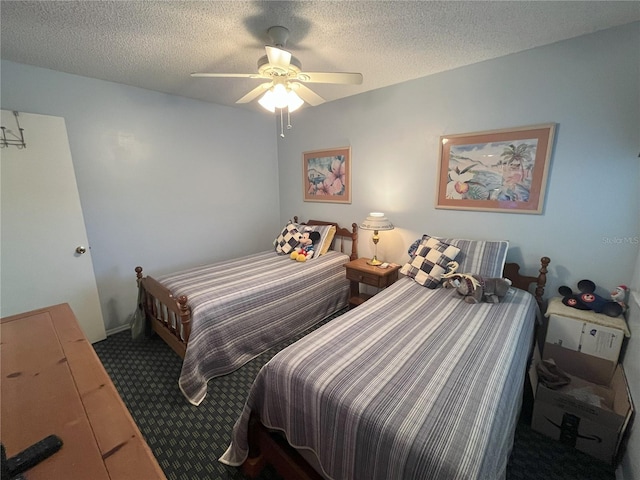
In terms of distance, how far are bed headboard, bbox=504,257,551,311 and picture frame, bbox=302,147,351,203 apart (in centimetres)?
175

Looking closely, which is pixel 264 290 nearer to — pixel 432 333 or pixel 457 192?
pixel 432 333

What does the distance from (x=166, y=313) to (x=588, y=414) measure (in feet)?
9.64

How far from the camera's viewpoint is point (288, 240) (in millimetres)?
3223

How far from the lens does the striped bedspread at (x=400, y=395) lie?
2.94 feet

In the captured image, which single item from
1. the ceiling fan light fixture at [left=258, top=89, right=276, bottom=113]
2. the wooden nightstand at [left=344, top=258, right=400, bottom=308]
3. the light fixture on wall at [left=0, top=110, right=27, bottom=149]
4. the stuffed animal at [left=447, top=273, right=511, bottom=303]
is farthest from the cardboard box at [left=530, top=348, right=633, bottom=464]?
the light fixture on wall at [left=0, top=110, right=27, bottom=149]

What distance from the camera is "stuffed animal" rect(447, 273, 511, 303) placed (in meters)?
1.87

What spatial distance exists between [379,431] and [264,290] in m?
1.53

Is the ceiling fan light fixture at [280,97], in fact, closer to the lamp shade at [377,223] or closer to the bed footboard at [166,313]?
the lamp shade at [377,223]

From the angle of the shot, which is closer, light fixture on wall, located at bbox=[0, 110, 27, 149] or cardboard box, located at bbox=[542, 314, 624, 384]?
cardboard box, located at bbox=[542, 314, 624, 384]

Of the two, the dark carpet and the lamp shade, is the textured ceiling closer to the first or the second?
the lamp shade

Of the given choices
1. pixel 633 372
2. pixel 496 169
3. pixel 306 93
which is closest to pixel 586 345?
pixel 633 372

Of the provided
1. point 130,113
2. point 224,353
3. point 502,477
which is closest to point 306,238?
point 224,353

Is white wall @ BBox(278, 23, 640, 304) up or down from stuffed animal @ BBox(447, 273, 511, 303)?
up

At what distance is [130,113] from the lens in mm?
2596
